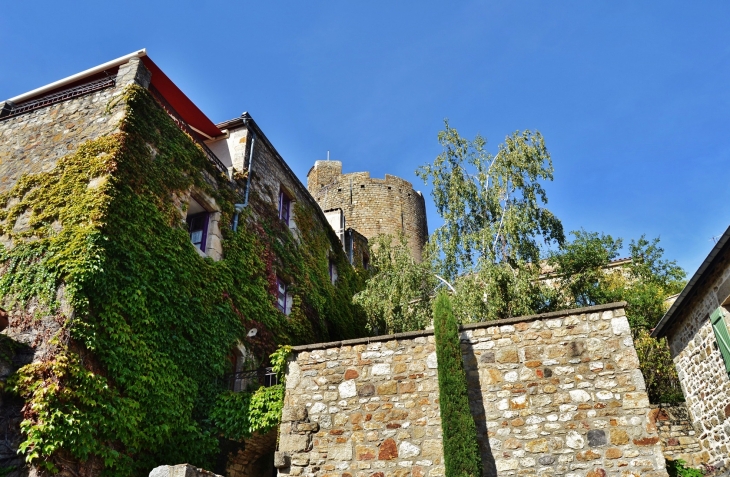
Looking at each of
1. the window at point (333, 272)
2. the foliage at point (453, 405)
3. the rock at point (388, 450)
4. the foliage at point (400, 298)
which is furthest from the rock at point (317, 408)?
the window at point (333, 272)

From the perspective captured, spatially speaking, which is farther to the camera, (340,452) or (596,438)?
(340,452)

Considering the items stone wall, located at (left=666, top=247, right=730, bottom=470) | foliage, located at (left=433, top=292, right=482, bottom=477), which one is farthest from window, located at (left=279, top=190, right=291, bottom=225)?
stone wall, located at (left=666, top=247, right=730, bottom=470)

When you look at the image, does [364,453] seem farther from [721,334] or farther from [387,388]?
[721,334]

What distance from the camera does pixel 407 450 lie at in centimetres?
755

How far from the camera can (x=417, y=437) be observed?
299 inches

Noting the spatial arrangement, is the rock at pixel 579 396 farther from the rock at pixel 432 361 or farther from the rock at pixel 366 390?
the rock at pixel 366 390

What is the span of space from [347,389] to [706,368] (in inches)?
268

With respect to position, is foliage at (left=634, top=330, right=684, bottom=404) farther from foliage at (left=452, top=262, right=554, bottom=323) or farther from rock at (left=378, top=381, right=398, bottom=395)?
rock at (left=378, top=381, right=398, bottom=395)

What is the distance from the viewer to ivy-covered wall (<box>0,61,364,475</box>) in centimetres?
679

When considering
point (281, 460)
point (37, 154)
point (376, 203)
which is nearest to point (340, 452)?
point (281, 460)

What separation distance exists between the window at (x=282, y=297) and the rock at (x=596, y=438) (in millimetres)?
6974

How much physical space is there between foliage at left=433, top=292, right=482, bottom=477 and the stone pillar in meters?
6.95

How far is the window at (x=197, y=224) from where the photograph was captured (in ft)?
34.4

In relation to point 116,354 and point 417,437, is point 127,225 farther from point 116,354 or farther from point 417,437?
point 417,437
